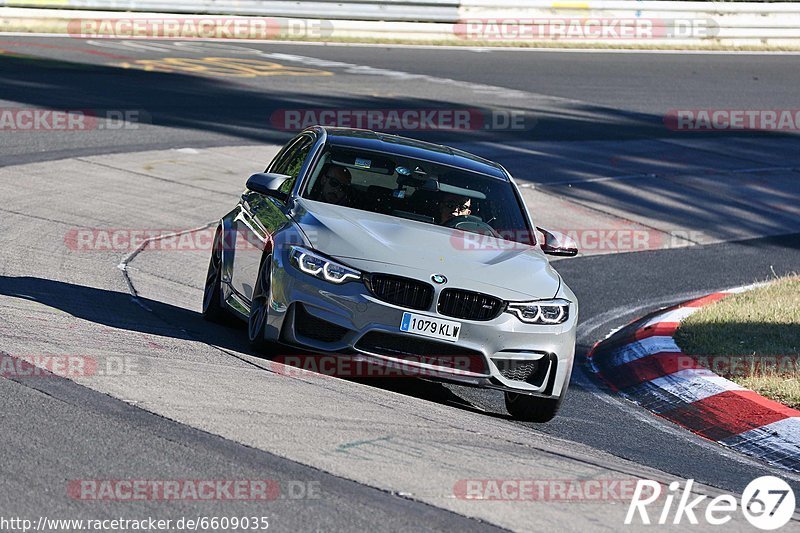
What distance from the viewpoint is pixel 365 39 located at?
2909cm

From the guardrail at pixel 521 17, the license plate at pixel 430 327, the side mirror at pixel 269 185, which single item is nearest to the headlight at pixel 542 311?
the license plate at pixel 430 327

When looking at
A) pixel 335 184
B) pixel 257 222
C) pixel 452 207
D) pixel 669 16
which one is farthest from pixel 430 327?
pixel 669 16

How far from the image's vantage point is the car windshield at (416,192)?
862cm

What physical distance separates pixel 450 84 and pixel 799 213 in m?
8.53

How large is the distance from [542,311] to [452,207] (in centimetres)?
131

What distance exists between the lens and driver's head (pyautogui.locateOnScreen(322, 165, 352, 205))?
28.3 ft

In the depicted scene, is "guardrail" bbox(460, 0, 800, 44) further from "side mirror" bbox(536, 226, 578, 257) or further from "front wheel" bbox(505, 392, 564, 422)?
"front wheel" bbox(505, 392, 564, 422)

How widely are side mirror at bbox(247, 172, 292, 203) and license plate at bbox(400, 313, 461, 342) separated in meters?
1.62

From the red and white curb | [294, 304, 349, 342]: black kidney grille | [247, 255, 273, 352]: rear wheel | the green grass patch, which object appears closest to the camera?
[294, 304, 349, 342]: black kidney grille

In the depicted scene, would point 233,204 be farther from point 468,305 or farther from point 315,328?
point 468,305

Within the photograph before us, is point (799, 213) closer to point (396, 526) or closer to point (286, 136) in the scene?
point (286, 136)

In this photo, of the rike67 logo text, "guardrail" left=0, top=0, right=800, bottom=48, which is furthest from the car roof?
"guardrail" left=0, top=0, right=800, bottom=48

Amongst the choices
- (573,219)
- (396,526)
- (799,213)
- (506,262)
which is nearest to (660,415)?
(506,262)

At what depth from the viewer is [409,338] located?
24.4 feet
